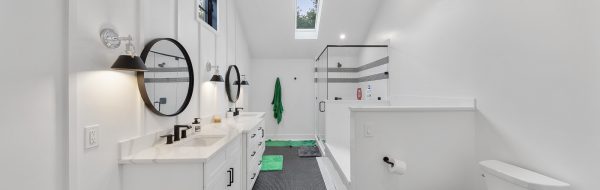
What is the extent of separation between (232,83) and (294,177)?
5.51ft

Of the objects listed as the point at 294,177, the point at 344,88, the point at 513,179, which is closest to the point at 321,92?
the point at 344,88

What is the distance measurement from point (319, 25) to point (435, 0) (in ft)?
7.91

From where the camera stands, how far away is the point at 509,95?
162 centimetres

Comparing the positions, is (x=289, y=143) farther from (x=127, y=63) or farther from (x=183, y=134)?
(x=127, y=63)

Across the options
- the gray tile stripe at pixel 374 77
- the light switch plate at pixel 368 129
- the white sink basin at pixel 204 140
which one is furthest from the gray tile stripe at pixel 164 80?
the gray tile stripe at pixel 374 77

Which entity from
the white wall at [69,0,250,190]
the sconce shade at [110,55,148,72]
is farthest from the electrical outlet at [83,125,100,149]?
the sconce shade at [110,55,148,72]

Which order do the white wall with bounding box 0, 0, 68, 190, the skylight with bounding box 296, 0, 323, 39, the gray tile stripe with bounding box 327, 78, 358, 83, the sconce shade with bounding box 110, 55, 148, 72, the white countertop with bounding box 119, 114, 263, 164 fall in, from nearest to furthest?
the white wall with bounding box 0, 0, 68, 190
the sconce shade with bounding box 110, 55, 148, 72
the white countertop with bounding box 119, 114, 263, 164
the skylight with bounding box 296, 0, 323, 39
the gray tile stripe with bounding box 327, 78, 358, 83

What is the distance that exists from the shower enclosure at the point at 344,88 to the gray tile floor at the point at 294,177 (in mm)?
358

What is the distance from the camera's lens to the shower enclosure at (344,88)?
11.0 feet

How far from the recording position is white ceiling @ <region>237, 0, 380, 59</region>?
13.6 ft

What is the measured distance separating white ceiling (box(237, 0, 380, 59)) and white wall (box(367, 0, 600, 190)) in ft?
6.52

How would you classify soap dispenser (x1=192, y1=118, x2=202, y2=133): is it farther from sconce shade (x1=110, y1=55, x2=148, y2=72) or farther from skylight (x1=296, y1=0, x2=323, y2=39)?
skylight (x1=296, y1=0, x2=323, y2=39)

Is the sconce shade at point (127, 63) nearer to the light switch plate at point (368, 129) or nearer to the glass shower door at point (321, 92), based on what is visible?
the light switch plate at point (368, 129)

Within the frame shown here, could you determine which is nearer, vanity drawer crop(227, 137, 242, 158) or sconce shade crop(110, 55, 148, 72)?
sconce shade crop(110, 55, 148, 72)
